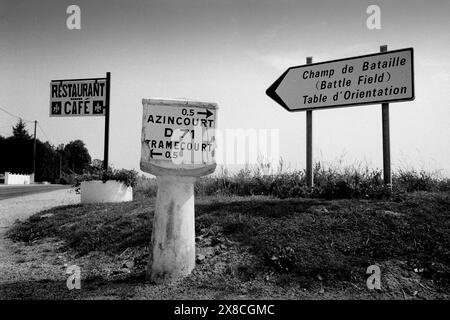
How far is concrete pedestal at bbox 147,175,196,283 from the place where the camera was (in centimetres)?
390

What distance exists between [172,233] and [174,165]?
0.69 metres

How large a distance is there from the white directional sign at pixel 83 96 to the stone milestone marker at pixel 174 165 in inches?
275

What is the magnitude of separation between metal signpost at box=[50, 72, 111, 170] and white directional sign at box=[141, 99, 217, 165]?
22.3ft

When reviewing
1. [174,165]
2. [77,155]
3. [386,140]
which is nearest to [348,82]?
[386,140]

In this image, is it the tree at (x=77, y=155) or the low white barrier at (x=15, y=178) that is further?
the tree at (x=77, y=155)

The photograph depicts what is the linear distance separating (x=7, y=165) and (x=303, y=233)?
2426 inches

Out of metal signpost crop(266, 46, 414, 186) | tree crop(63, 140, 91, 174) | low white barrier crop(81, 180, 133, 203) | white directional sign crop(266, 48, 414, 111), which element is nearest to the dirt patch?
metal signpost crop(266, 46, 414, 186)

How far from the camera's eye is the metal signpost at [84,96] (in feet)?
34.2

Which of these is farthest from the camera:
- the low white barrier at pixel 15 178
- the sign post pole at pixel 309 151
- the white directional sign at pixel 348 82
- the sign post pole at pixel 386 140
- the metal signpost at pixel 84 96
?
the low white barrier at pixel 15 178

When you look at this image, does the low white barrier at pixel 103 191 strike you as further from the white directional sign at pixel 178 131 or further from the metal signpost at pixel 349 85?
the white directional sign at pixel 178 131

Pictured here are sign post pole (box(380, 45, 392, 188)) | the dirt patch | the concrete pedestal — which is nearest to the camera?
the dirt patch

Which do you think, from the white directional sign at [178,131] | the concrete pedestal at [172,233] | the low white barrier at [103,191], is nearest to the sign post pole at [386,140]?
the white directional sign at [178,131]

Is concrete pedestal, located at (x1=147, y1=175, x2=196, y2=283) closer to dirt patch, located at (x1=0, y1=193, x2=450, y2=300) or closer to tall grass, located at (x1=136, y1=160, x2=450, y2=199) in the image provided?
dirt patch, located at (x1=0, y1=193, x2=450, y2=300)
